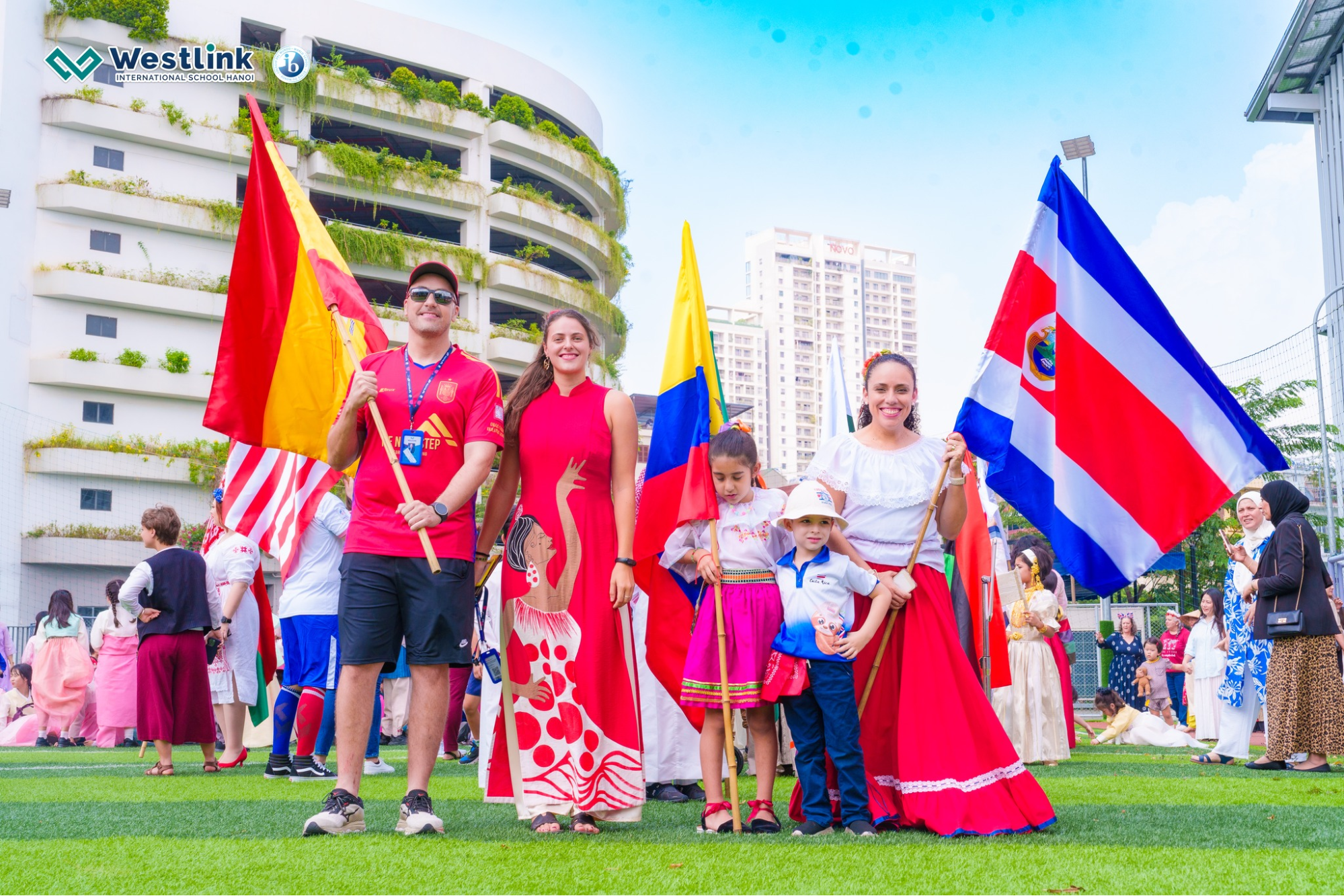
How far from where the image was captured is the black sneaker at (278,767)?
7.99 meters

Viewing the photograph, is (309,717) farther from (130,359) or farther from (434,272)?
(130,359)

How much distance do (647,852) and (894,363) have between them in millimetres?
2391

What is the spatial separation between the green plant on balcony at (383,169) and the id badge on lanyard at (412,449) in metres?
38.1

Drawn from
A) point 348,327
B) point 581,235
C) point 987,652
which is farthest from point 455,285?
point 581,235

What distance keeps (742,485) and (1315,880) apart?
8.91ft

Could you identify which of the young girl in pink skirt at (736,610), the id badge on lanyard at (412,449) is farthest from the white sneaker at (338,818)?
the young girl in pink skirt at (736,610)

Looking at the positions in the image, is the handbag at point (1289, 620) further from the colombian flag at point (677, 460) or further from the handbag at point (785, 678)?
the handbag at point (785, 678)

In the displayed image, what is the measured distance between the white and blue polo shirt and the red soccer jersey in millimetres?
1362

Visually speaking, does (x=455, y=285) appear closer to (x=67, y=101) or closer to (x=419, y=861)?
(x=419, y=861)

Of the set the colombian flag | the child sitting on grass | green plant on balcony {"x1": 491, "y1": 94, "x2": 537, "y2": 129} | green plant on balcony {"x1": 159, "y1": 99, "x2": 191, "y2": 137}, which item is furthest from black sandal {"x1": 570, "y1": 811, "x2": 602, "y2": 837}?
green plant on balcony {"x1": 491, "y1": 94, "x2": 537, "y2": 129}

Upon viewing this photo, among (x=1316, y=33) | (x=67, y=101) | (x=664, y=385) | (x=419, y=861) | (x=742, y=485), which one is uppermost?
(x=67, y=101)

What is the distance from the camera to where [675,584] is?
19.7 ft

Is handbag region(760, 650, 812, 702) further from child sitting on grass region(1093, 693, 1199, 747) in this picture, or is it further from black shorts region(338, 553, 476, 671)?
child sitting on grass region(1093, 693, 1199, 747)

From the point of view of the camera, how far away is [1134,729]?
13539 millimetres
